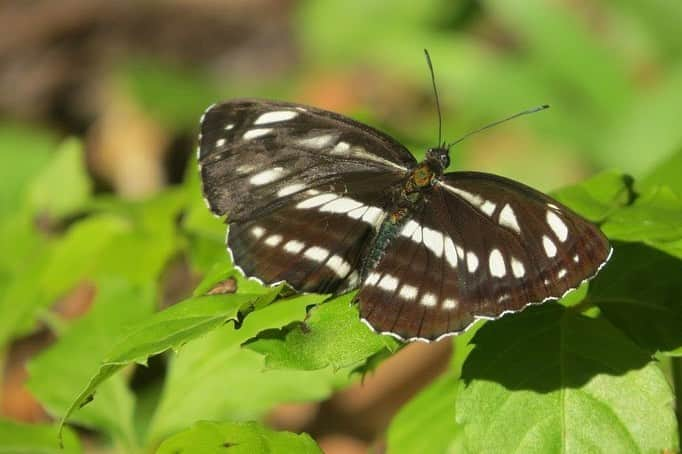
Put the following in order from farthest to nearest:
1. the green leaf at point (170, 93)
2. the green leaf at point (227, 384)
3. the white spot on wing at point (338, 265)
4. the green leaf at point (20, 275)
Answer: the green leaf at point (170, 93), the green leaf at point (20, 275), the green leaf at point (227, 384), the white spot on wing at point (338, 265)

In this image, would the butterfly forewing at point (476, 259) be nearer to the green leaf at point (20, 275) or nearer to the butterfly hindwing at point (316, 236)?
the butterfly hindwing at point (316, 236)

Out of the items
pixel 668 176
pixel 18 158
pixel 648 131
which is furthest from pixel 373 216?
pixel 18 158

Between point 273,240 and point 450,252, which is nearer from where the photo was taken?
point 450,252

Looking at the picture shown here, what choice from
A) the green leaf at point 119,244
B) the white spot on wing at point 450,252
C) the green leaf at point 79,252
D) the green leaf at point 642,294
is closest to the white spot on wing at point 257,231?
the white spot on wing at point 450,252

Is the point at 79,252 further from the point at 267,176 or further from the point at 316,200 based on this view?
the point at 316,200

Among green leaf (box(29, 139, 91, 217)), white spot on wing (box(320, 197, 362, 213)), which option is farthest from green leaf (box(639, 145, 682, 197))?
green leaf (box(29, 139, 91, 217))

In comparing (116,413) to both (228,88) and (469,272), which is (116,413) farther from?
(228,88)

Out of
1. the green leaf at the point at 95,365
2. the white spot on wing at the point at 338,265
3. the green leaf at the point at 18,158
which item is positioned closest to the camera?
the white spot on wing at the point at 338,265
